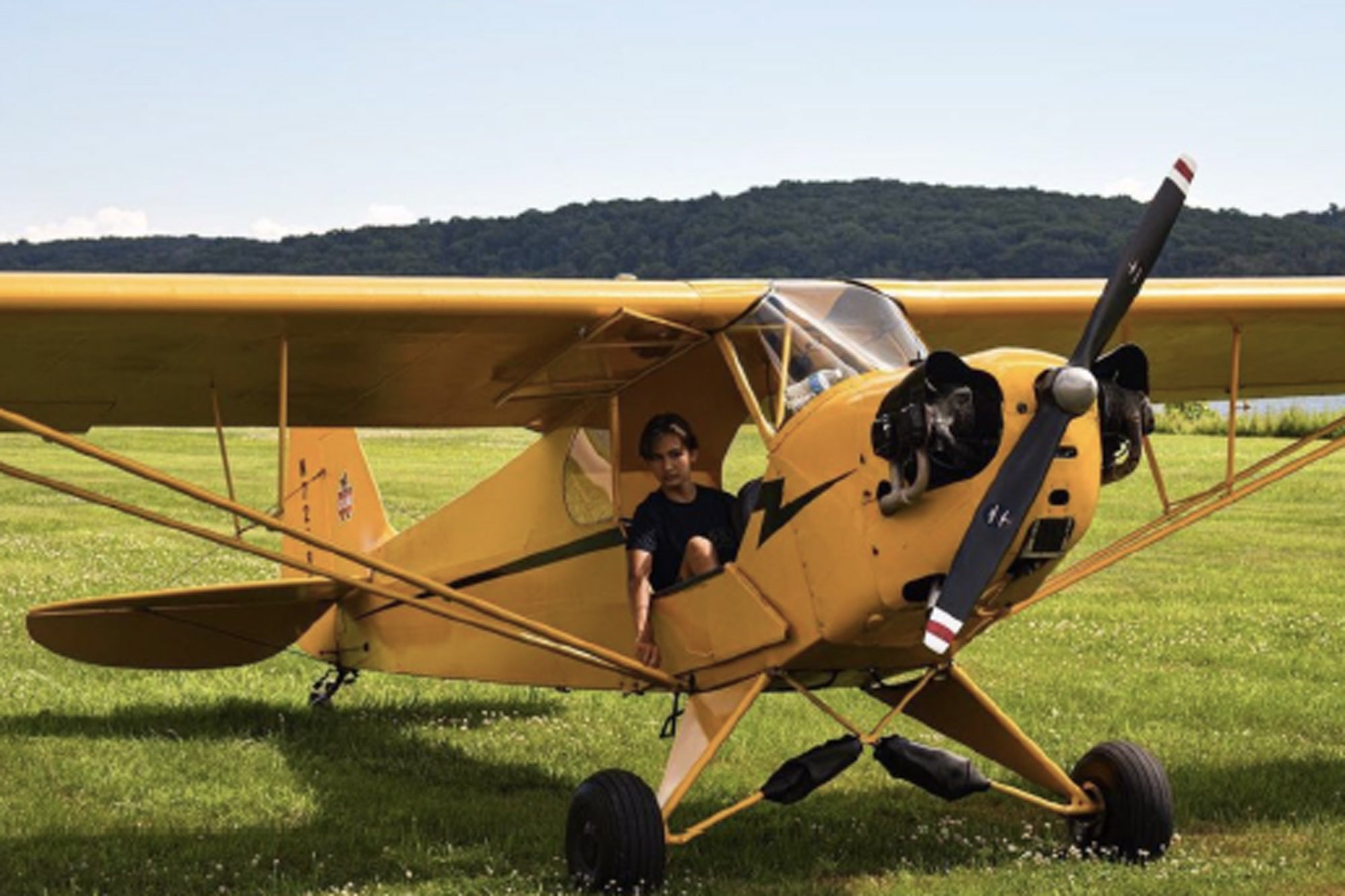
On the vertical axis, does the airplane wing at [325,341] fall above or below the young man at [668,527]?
above

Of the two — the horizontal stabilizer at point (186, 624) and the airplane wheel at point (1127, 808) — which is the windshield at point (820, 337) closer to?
the airplane wheel at point (1127, 808)

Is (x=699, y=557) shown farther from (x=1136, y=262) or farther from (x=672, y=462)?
(x=1136, y=262)

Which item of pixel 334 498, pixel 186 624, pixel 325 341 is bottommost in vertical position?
pixel 186 624

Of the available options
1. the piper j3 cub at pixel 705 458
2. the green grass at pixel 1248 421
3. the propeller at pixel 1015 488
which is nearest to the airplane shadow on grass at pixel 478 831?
the piper j3 cub at pixel 705 458

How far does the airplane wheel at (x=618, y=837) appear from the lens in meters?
6.67

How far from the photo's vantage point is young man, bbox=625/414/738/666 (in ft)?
24.8

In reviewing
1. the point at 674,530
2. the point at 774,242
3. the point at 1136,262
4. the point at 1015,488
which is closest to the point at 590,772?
the point at 674,530

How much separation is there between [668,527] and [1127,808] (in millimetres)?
2149

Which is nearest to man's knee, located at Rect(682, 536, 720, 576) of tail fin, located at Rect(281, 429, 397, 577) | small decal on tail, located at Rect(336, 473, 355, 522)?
tail fin, located at Rect(281, 429, 397, 577)

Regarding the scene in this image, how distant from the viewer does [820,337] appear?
7.30m

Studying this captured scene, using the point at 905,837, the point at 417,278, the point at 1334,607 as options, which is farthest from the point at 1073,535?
the point at 1334,607

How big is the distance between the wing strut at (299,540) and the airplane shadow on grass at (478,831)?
808mm

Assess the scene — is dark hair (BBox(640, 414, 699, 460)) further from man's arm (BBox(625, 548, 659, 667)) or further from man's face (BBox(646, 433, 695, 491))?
man's arm (BBox(625, 548, 659, 667))

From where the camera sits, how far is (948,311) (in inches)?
334
